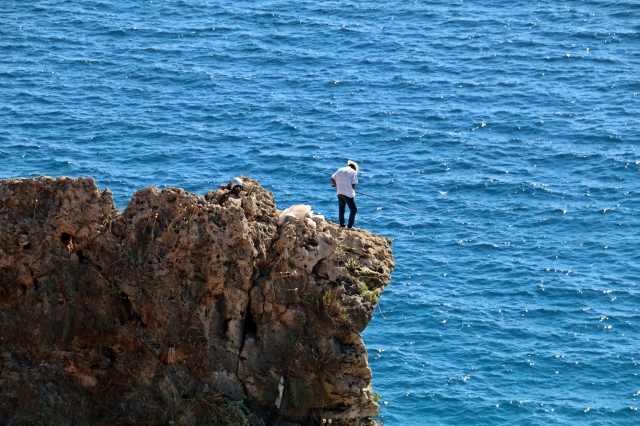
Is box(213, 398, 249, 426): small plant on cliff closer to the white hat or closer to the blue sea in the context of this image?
the white hat

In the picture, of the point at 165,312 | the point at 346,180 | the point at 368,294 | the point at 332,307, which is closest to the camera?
the point at 165,312

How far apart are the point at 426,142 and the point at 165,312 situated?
136ft

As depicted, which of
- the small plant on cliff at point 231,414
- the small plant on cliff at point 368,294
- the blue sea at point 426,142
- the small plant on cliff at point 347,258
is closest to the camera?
the small plant on cliff at point 231,414

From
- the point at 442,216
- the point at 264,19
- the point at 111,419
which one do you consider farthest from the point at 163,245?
the point at 264,19

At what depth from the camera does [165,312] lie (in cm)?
2973

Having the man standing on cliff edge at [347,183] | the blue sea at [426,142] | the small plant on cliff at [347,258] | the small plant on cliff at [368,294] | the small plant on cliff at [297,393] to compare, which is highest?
the blue sea at [426,142]

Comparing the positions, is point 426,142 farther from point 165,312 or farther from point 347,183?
point 165,312

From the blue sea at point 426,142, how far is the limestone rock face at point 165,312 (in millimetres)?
15845

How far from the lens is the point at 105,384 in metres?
30.3

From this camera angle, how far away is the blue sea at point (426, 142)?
49688 millimetres

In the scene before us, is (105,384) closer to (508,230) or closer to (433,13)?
(508,230)

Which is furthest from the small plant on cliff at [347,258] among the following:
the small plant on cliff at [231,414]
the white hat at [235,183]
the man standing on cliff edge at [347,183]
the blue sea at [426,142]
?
the blue sea at [426,142]

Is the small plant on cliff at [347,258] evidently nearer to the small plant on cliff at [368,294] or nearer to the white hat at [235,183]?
the small plant on cliff at [368,294]

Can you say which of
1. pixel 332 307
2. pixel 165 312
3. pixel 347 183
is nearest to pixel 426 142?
pixel 347 183
